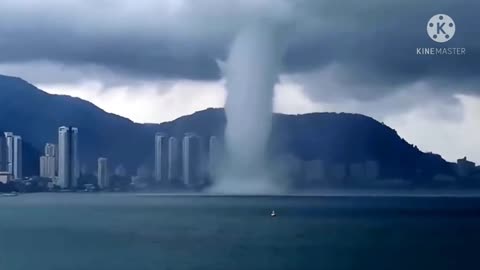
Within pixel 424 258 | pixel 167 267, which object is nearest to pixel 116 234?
pixel 167 267

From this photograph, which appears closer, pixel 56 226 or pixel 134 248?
pixel 134 248

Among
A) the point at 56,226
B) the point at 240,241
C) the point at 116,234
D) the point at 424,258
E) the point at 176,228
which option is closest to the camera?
the point at 424,258

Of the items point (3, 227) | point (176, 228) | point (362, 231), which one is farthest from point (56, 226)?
point (362, 231)

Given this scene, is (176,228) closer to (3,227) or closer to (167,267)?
(3,227)

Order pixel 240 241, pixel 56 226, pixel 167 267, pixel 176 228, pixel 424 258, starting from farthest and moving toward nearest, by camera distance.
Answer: pixel 56 226
pixel 176 228
pixel 240 241
pixel 424 258
pixel 167 267

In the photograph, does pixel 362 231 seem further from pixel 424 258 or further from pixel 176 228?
pixel 424 258

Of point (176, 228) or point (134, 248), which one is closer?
point (134, 248)

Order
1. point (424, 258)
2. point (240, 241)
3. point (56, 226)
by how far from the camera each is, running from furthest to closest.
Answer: point (56, 226) < point (240, 241) < point (424, 258)

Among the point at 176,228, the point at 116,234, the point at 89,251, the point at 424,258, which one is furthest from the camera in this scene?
the point at 176,228
